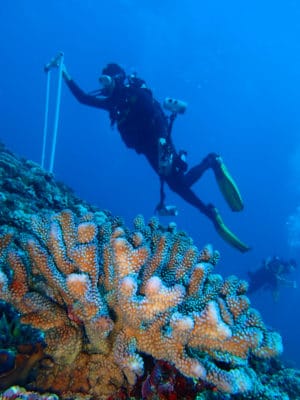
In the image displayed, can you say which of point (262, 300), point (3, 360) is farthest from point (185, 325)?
point (262, 300)

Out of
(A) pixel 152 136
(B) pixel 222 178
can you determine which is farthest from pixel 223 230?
(A) pixel 152 136

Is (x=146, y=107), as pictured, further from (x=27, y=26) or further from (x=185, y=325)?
(x=27, y=26)

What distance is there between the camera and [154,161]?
8672 millimetres

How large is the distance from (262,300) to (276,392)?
56.9 metres

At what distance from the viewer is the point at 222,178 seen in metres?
8.38

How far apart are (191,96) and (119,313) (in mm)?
126212

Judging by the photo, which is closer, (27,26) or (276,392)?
(276,392)

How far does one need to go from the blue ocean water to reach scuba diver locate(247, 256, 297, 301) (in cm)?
3794

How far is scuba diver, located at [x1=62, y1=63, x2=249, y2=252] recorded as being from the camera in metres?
8.05

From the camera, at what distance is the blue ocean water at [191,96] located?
79931mm

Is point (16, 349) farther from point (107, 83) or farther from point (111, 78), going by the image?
point (111, 78)

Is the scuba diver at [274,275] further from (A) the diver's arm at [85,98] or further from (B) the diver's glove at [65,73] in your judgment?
(B) the diver's glove at [65,73]

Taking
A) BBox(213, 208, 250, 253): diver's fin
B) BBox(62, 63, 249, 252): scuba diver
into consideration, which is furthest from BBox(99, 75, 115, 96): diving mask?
BBox(213, 208, 250, 253): diver's fin

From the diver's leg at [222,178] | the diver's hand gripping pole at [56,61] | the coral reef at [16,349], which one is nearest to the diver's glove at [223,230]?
the diver's leg at [222,178]
